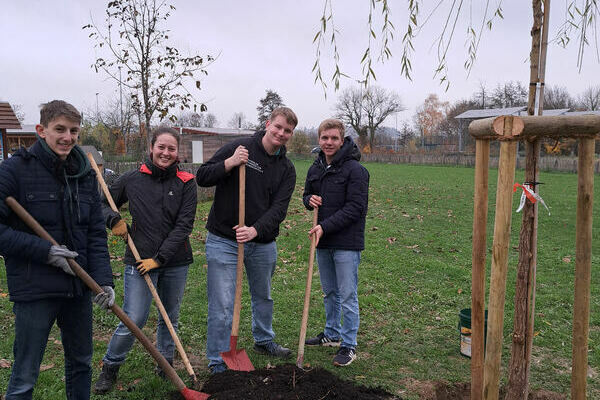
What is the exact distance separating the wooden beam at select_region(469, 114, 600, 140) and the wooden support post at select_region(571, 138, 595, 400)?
3.9 inches

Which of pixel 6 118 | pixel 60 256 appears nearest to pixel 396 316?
pixel 60 256

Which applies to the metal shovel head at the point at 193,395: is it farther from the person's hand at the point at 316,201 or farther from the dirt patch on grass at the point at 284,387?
the person's hand at the point at 316,201

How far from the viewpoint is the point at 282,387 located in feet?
11.0

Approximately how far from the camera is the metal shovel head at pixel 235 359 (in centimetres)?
382

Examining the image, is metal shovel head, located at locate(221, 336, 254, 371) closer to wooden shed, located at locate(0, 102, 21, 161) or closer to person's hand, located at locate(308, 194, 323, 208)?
person's hand, located at locate(308, 194, 323, 208)

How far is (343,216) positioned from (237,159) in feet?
3.72

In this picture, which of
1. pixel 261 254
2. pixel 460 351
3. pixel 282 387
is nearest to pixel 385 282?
pixel 460 351

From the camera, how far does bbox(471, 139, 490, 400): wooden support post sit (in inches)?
100

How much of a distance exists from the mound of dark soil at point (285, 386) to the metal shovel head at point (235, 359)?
0.19 metres

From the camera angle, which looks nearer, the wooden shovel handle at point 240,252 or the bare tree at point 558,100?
the wooden shovel handle at point 240,252

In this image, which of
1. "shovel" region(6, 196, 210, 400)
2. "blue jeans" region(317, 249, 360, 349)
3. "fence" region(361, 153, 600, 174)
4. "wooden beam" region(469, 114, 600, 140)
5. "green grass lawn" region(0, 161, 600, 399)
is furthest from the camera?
"fence" region(361, 153, 600, 174)


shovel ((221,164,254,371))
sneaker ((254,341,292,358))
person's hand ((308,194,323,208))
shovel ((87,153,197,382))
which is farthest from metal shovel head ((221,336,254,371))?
person's hand ((308,194,323,208))

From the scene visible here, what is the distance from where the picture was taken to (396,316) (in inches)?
219

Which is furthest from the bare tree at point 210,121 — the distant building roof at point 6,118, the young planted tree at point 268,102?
the distant building roof at point 6,118
